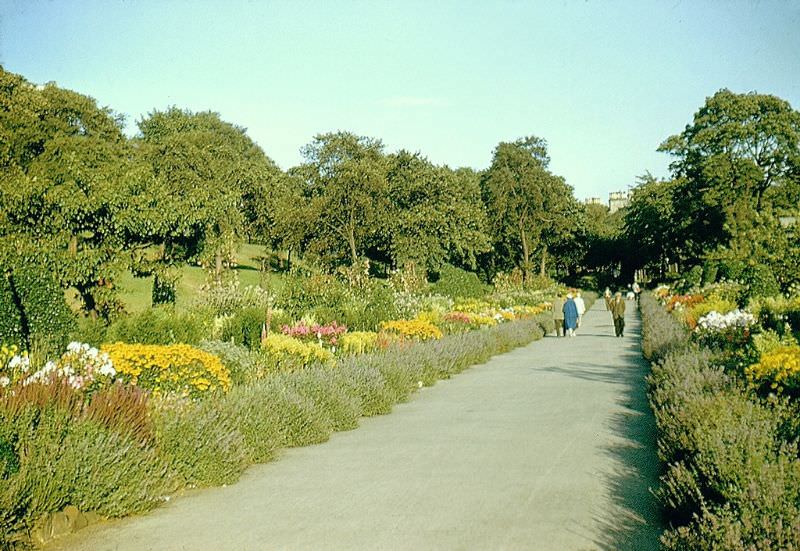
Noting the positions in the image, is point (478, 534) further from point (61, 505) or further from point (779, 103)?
point (779, 103)

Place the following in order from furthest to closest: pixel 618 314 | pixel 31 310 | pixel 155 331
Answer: pixel 618 314
pixel 155 331
pixel 31 310

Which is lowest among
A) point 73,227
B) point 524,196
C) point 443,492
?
point 443,492

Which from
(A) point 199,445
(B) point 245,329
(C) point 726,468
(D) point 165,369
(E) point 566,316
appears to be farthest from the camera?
(E) point 566,316

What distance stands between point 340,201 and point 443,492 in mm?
35438

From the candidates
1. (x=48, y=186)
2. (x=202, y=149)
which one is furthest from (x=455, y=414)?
(x=202, y=149)

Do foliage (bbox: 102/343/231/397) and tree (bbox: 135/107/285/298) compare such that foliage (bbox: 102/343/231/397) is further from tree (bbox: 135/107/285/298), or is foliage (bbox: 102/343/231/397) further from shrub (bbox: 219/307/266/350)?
tree (bbox: 135/107/285/298)

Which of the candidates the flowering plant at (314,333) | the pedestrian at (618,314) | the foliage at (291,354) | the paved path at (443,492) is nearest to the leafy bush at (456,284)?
the pedestrian at (618,314)

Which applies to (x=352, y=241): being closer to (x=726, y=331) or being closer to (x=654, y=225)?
(x=726, y=331)

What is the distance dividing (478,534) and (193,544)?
186 centimetres

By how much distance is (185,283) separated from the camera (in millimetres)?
38969

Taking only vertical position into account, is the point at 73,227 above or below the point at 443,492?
above

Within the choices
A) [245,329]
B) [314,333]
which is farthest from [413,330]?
[245,329]

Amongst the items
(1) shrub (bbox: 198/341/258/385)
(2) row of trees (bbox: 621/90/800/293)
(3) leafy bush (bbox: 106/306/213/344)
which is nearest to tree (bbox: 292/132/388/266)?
(2) row of trees (bbox: 621/90/800/293)

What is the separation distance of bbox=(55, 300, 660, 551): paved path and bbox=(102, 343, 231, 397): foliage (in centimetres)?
148
